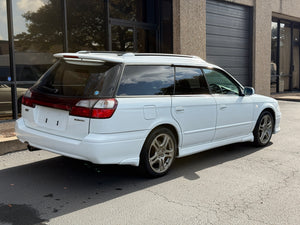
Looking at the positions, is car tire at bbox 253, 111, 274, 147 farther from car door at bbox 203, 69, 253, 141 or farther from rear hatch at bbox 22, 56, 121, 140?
rear hatch at bbox 22, 56, 121, 140

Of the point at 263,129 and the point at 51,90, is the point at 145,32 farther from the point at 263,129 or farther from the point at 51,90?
Answer: the point at 51,90

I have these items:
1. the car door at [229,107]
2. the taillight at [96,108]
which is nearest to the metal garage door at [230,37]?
the car door at [229,107]

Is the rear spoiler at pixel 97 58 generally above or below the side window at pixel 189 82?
above

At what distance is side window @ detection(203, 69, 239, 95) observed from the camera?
548cm

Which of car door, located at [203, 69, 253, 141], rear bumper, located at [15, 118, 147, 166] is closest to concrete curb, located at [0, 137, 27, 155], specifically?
rear bumper, located at [15, 118, 147, 166]

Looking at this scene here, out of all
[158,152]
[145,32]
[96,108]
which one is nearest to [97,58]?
[96,108]

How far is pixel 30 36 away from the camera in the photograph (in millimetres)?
8508

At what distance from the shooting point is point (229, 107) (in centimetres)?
563

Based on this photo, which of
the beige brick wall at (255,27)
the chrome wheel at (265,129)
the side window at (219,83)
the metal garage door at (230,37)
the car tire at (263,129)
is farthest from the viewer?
the metal garage door at (230,37)

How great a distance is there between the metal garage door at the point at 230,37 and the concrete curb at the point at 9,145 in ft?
27.3

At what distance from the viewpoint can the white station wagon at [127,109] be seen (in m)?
4.00

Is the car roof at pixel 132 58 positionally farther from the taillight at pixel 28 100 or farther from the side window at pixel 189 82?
the taillight at pixel 28 100

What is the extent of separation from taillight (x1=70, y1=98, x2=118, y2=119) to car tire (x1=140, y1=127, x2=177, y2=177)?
709mm

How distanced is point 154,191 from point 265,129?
3.23 meters
